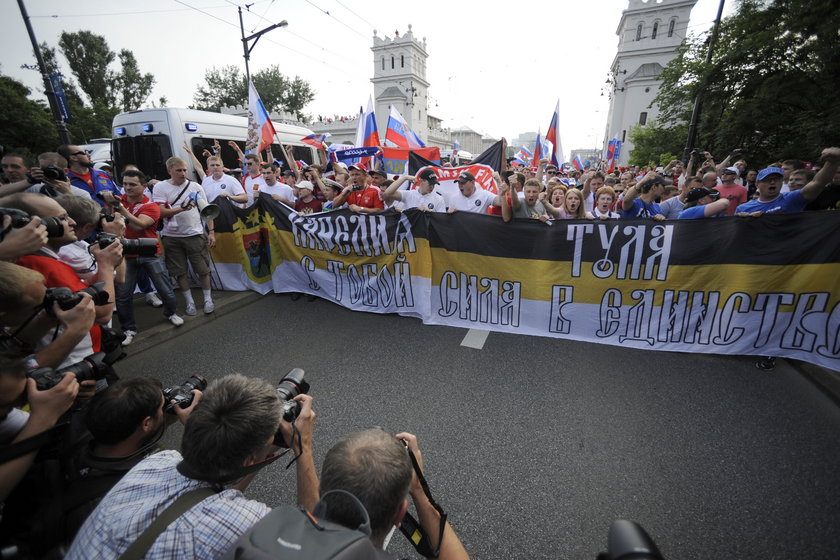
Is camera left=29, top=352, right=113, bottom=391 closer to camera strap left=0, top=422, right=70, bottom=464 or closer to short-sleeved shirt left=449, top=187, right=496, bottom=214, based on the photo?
camera strap left=0, top=422, right=70, bottom=464

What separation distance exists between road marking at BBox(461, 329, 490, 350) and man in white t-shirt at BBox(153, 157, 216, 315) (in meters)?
3.66

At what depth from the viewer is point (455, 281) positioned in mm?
4684

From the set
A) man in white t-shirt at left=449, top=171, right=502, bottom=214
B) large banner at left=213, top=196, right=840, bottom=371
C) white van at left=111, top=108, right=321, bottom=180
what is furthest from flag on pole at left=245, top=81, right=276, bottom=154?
man in white t-shirt at left=449, top=171, right=502, bottom=214

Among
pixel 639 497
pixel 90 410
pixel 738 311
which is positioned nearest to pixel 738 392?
pixel 738 311

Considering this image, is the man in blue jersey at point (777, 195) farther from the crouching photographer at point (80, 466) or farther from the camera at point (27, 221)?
the camera at point (27, 221)

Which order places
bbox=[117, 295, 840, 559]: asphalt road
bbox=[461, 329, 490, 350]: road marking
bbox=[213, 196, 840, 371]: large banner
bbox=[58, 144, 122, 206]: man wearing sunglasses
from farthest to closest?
bbox=[58, 144, 122, 206]: man wearing sunglasses < bbox=[461, 329, 490, 350]: road marking < bbox=[213, 196, 840, 371]: large banner < bbox=[117, 295, 840, 559]: asphalt road

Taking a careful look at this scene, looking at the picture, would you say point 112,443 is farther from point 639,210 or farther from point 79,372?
point 639,210

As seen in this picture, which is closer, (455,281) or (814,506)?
(814,506)

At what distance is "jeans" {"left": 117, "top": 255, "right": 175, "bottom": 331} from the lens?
14.5ft

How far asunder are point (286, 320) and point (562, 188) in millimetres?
4244

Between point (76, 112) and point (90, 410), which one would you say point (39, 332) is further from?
point (76, 112)

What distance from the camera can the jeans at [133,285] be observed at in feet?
14.5

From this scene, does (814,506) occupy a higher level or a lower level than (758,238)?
lower

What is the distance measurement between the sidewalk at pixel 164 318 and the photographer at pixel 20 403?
3.18 meters
